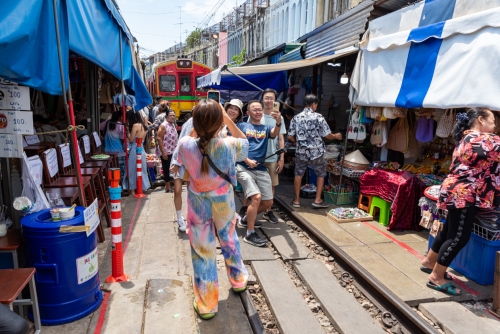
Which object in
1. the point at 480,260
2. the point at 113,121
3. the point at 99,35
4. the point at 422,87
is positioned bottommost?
the point at 480,260

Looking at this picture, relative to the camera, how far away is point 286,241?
16.6 feet

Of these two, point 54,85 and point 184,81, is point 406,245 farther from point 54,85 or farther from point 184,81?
point 184,81

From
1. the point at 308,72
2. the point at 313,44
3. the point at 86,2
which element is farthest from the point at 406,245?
the point at 308,72

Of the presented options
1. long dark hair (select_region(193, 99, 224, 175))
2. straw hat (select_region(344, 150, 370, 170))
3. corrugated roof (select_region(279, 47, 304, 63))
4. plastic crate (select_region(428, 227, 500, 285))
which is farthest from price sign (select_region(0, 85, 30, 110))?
corrugated roof (select_region(279, 47, 304, 63))

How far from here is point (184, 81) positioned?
17125mm

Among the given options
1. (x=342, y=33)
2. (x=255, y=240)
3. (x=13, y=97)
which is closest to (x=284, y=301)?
(x=255, y=240)

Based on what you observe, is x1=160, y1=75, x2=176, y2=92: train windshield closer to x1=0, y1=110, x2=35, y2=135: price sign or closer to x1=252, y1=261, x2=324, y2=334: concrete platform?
x1=252, y1=261, x2=324, y2=334: concrete platform

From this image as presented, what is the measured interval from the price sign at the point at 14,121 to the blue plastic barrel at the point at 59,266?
2.37 ft

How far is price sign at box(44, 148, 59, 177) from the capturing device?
4054mm

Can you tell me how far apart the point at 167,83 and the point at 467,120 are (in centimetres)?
1502

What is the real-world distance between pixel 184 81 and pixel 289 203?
12.1 meters

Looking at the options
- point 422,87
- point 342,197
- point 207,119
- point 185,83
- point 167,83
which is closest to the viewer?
point 207,119

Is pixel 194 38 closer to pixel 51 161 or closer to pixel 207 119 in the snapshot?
pixel 51 161

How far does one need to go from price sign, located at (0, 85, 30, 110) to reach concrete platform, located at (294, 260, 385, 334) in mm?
3191
